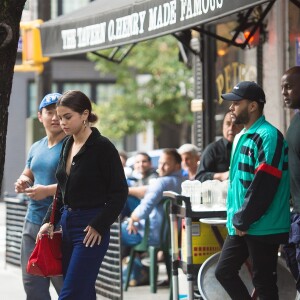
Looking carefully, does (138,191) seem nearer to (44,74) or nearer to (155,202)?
(155,202)

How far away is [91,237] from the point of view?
243 inches

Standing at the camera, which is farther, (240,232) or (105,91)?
(105,91)

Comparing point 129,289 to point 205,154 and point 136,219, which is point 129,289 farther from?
point 205,154

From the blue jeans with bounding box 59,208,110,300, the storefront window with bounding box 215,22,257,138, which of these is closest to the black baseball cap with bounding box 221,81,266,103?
the blue jeans with bounding box 59,208,110,300

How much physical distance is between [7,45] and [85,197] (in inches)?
44.5

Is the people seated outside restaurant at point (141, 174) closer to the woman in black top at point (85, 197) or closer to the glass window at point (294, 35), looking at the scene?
the glass window at point (294, 35)

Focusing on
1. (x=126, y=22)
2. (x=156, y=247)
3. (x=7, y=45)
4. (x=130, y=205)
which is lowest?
(x=156, y=247)

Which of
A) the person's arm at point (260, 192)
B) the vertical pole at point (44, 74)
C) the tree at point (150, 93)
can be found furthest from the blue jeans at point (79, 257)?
the tree at point (150, 93)

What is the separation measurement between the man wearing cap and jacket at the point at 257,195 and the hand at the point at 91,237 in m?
1.02

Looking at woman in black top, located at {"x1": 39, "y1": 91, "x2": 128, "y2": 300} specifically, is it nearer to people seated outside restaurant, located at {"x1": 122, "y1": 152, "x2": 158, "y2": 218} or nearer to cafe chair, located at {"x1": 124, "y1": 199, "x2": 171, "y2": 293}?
cafe chair, located at {"x1": 124, "y1": 199, "x2": 171, "y2": 293}

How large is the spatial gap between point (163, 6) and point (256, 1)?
182 cm

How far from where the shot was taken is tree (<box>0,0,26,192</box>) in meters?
6.56

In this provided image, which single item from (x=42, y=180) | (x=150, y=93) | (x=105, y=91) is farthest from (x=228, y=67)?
(x=105, y=91)

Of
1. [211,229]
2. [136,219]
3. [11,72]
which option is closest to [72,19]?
[136,219]
